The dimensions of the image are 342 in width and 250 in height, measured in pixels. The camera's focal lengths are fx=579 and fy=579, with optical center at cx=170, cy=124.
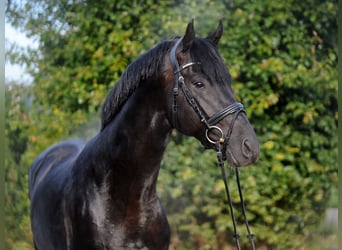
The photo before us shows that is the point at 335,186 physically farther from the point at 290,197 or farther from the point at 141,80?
the point at 141,80

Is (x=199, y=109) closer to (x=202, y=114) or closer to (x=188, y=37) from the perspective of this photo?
(x=202, y=114)

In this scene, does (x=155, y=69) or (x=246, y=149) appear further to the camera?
(x=155, y=69)

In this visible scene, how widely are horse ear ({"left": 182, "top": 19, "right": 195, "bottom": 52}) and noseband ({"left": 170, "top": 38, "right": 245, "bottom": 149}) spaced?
0.05m

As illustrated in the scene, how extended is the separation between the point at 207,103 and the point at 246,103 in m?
3.10

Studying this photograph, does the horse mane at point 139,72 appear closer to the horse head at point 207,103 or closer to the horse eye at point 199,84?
the horse head at point 207,103

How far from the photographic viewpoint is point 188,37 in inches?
92.0

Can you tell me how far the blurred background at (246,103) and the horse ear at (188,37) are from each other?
2898mm

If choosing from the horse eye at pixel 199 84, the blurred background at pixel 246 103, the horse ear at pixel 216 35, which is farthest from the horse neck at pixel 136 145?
the blurred background at pixel 246 103

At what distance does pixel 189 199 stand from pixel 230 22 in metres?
1.71

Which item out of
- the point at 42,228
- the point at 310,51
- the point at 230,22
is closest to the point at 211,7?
the point at 230,22

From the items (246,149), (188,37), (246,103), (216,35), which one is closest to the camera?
(246,149)

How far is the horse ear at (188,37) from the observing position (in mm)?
2310

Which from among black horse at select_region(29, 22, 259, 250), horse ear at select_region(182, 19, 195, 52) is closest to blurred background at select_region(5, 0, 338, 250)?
black horse at select_region(29, 22, 259, 250)

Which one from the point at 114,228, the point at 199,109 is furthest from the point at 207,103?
the point at 114,228
